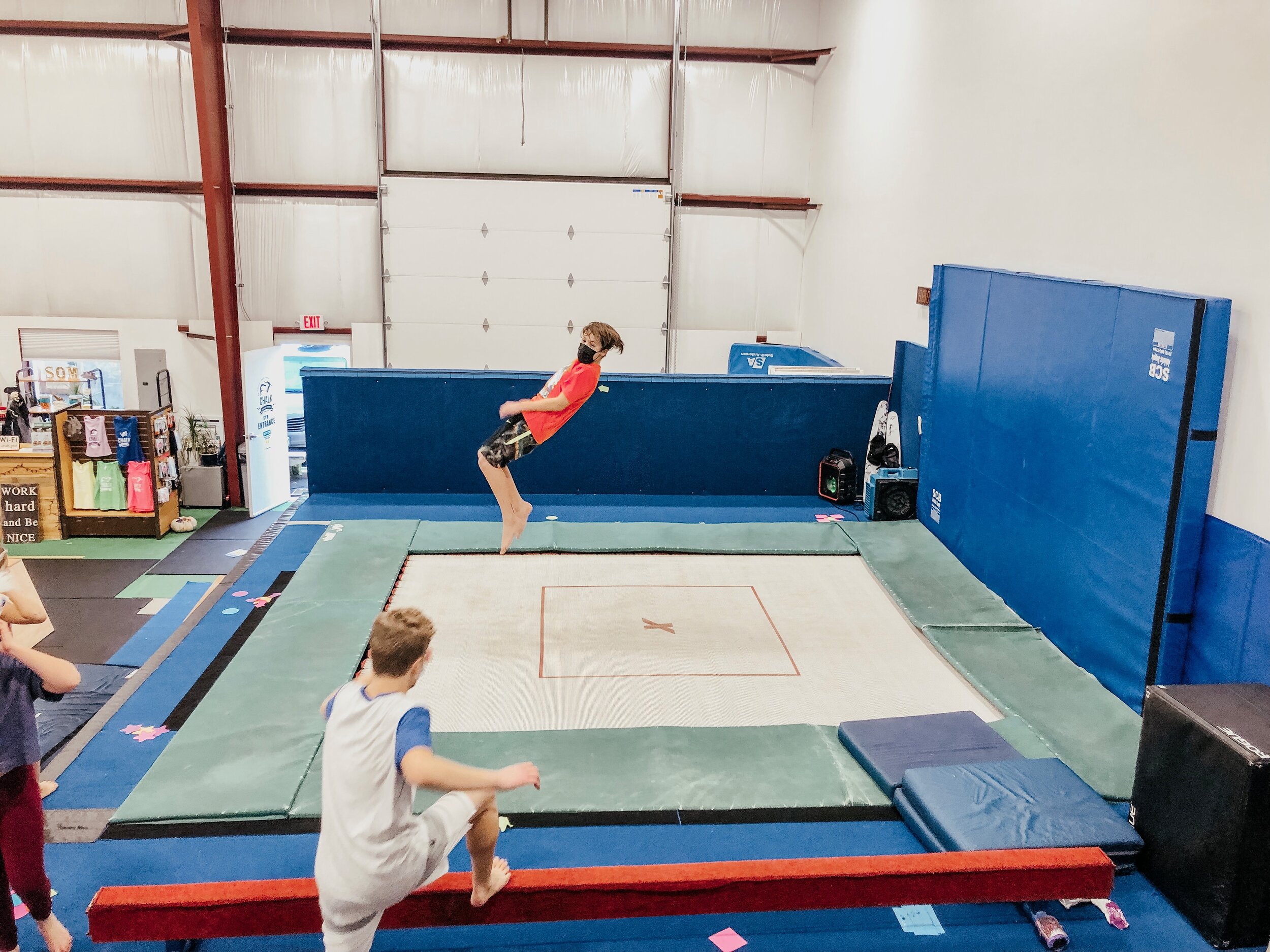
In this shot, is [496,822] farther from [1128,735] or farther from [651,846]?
[1128,735]

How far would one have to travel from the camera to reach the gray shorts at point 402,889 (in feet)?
8.54

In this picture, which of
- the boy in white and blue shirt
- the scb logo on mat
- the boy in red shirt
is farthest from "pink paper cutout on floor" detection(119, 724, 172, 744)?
the scb logo on mat

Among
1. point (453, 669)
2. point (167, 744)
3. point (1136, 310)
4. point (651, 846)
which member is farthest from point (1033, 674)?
point (167, 744)

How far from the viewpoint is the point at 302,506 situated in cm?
780

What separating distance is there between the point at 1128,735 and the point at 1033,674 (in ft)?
2.31

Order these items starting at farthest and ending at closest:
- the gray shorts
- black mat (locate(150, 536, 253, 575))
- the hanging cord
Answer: the hanging cord < black mat (locate(150, 536, 253, 575)) < the gray shorts

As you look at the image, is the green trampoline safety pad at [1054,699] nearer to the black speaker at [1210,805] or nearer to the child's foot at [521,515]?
the black speaker at [1210,805]

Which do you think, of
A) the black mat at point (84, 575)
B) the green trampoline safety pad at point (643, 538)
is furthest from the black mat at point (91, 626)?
the green trampoline safety pad at point (643, 538)

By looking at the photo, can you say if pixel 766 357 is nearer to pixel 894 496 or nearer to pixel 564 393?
pixel 894 496

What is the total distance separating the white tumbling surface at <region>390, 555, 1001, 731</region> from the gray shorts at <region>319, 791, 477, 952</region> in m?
1.85

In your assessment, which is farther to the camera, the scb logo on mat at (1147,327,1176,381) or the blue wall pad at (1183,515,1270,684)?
the scb logo on mat at (1147,327,1176,381)

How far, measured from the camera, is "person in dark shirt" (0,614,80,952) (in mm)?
2959

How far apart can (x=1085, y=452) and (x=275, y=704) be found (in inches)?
174

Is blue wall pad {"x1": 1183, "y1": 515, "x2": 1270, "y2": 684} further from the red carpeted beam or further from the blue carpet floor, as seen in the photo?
the red carpeted beam
